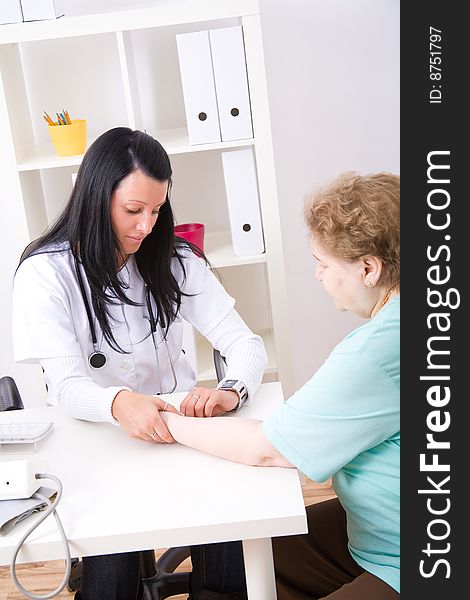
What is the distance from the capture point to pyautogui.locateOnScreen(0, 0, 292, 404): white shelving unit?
2.27 metres

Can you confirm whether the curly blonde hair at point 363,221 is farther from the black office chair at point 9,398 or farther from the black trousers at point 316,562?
the black office chair at point 9,398

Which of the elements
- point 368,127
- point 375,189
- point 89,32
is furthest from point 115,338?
point 368,127

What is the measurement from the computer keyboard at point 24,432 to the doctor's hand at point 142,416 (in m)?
0.13

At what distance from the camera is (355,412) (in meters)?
1.22

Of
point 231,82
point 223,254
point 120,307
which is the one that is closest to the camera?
point 120,307

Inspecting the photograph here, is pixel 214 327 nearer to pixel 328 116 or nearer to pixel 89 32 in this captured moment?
pixel 89 32

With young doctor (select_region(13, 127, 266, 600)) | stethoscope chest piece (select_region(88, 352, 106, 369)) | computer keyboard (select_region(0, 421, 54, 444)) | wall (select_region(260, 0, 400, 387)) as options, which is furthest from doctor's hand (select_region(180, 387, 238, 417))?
wall (select_region(260, 0, 400, 387))

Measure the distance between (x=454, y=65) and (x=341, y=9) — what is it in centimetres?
212

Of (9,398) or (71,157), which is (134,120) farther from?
(9,398)

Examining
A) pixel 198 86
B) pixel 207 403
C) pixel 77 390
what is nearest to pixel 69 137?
pixel 198 86

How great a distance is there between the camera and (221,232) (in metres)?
2.82

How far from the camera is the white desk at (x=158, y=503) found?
1167mm

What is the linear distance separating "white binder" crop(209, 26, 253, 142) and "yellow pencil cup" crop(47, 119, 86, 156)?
15.9 inches

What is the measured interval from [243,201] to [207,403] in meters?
1.04
